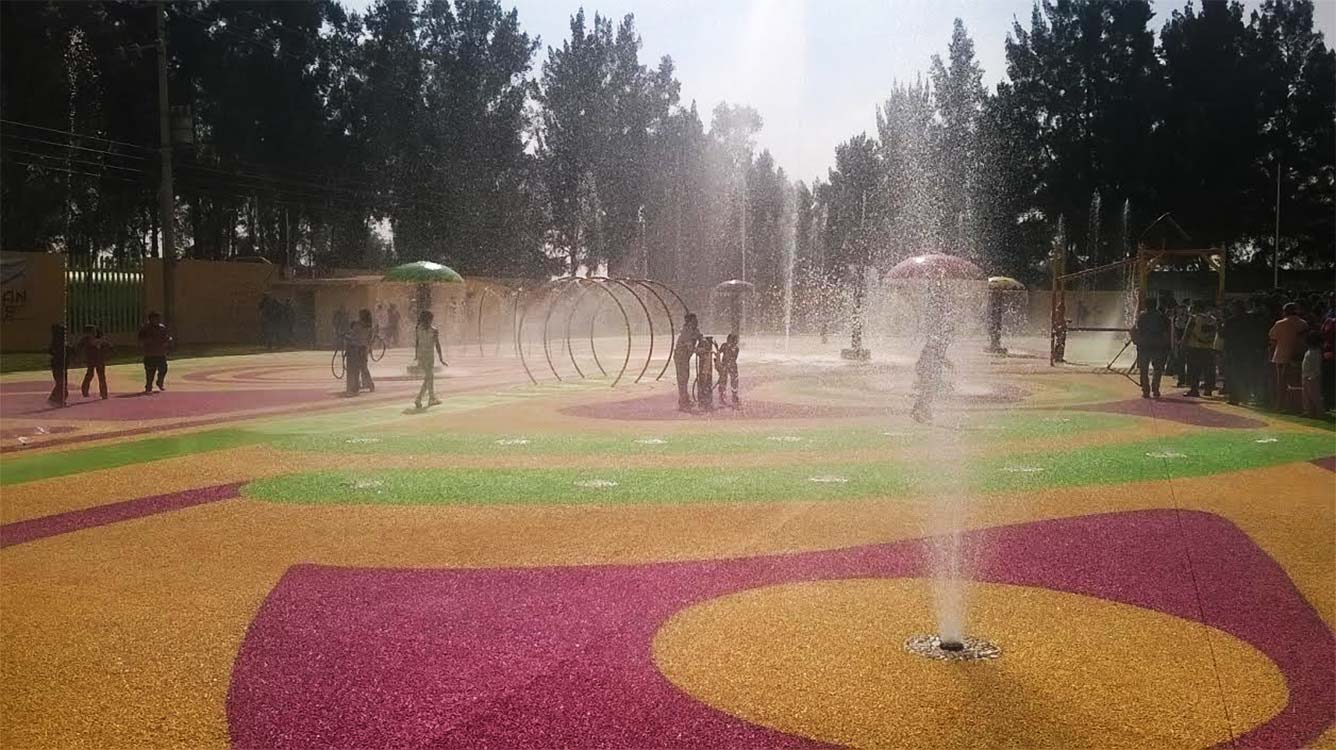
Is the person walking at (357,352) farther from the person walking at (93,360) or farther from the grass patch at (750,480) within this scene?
the grass patch at (750,480)

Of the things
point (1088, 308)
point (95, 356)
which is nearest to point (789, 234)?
point (1088, 308)

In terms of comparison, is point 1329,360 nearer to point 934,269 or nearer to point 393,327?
point 934,269

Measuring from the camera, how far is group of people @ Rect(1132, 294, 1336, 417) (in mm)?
17311

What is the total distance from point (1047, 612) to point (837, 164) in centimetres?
5656

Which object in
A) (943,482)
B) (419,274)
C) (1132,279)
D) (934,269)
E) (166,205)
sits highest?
(166,205)

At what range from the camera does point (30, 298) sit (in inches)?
1363

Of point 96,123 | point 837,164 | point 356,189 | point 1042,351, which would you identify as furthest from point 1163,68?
point 96,123

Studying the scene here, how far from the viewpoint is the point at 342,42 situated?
56500mm

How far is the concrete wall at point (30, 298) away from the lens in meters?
34.1

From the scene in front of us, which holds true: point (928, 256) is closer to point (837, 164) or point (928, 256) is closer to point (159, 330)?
point (159, 330)

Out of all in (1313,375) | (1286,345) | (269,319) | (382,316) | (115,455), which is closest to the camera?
(115,455)

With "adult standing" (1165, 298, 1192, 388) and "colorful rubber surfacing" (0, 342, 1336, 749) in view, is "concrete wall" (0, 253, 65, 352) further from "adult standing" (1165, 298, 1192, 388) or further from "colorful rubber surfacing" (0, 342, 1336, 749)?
"adult standing" (1165, 298, 1192, 388)

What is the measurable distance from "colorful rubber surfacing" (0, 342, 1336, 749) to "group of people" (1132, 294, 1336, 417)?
344 centimetres

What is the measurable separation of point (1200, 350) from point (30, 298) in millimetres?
34013
